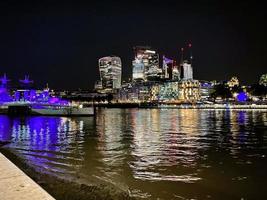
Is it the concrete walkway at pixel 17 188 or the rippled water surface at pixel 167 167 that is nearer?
the concrete walkway at pixel 17 188

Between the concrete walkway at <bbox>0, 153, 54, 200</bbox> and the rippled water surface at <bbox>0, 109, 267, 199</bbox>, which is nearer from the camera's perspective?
the concrete walkway at <bbox>0, 153, 54, 200</bbox>

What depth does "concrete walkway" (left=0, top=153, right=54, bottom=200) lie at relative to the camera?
820cm

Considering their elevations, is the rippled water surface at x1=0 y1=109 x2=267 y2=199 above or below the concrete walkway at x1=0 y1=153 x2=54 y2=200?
below

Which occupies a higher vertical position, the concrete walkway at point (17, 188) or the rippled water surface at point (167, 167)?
the concrete walkway at point (17, 188)

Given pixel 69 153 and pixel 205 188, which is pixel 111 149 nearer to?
pixel 69 153

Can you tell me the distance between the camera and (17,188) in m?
8.95

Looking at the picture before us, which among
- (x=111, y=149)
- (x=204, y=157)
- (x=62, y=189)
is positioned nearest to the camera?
(x=62, y=189)

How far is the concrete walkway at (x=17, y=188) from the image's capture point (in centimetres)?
820

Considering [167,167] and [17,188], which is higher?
[17,188]

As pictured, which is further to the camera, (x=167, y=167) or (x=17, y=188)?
(x=167, y=167)

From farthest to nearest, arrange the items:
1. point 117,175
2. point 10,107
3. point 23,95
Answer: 1. point 23,95
2. point 10,107
3. point 117,175

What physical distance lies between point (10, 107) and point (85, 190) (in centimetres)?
9853

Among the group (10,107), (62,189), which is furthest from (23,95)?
(62,189)

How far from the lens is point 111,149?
23.4m
